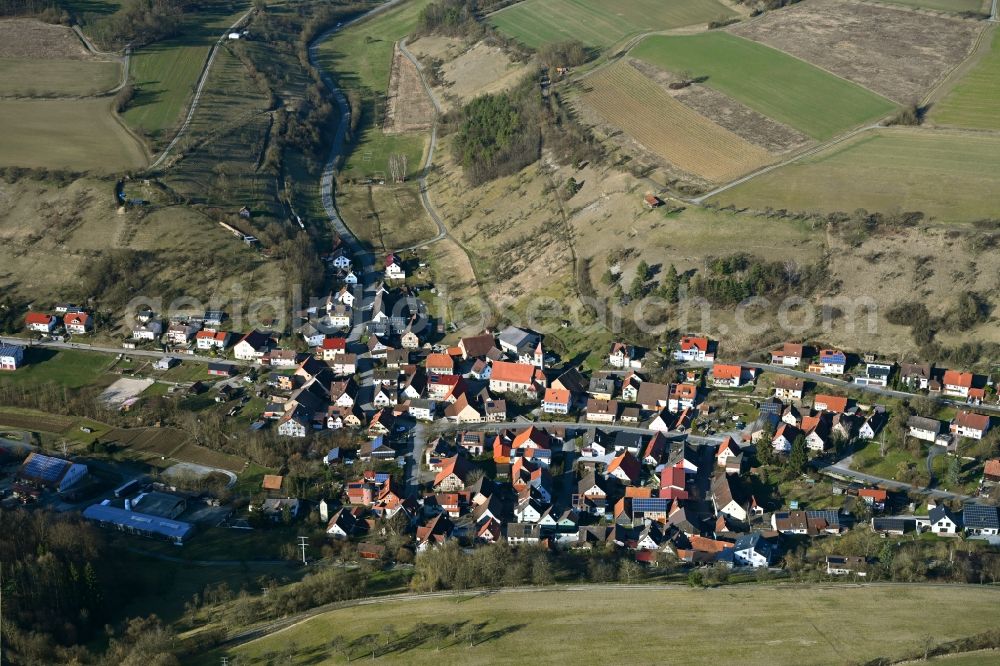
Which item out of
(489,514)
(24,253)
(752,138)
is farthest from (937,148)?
(24,253)

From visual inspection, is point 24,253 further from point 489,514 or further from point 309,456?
point 489,514

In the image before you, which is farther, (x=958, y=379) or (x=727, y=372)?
(x=727, y=372)

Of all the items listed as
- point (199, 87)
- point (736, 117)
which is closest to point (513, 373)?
point (736, 117)

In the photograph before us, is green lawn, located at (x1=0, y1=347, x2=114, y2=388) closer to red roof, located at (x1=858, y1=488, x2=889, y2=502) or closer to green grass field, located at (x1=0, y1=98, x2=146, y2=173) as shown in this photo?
green grass field, located at (x1=0, y1=98, x2=146, y2=173)

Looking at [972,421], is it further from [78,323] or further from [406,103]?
[406,103]

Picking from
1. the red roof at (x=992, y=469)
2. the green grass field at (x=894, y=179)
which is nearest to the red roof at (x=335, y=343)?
the green grass field at (x=894, y=179)

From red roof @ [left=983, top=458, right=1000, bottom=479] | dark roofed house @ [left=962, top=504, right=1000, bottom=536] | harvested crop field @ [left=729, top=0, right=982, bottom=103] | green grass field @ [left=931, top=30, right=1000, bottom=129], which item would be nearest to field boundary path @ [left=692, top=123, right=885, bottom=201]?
green grass field @ [left=931, top=30, right=1000, bottom=129]
